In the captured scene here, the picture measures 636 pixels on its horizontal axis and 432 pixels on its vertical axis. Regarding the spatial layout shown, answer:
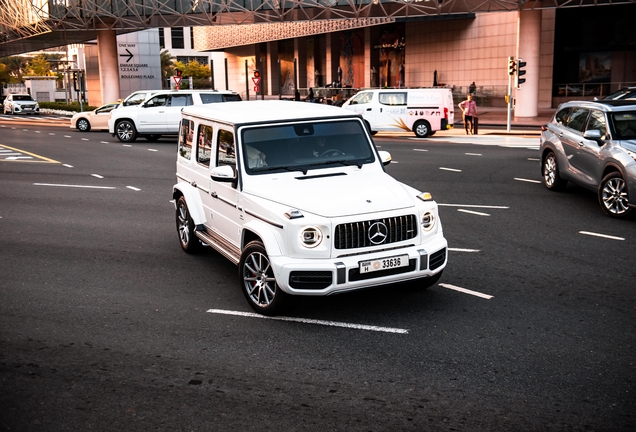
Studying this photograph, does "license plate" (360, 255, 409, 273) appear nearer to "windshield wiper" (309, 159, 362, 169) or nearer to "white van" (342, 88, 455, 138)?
Answer: "windshield wiper" (309, 159, 362, 169)

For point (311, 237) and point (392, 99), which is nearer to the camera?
point (311, 237)

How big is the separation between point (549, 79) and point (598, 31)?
4.35 m

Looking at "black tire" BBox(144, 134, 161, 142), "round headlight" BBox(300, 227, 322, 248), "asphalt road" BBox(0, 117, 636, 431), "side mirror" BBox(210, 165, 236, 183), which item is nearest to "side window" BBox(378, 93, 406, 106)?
"black tire" BBox(144, 134, 161, 142)

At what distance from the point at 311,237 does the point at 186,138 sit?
11.3ft

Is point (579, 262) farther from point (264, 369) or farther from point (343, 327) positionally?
point (264, 369)

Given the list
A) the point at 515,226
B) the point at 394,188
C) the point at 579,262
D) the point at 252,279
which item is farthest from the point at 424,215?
the point at 515,226

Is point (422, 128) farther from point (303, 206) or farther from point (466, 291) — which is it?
point (303, 206)

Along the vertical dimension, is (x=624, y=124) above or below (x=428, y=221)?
above

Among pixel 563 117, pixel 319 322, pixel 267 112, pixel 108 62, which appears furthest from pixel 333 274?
pixel 108 62

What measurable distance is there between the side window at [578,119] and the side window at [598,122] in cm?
22

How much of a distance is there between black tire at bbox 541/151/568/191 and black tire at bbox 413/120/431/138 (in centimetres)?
1371

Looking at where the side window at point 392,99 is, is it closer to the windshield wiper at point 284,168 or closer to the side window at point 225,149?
the side window at point 225,149

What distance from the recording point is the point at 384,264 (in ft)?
22.0

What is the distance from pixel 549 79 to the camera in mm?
49781
